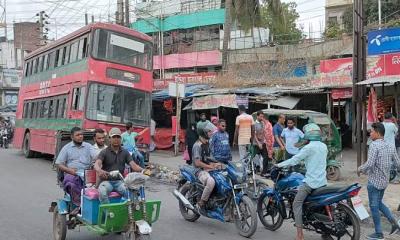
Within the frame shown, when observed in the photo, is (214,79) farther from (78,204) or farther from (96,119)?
(78,204)

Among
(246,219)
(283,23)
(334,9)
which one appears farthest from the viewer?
(334,9)

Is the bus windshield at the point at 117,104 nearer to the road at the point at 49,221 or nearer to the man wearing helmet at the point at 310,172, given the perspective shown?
the road at the point at 49,221

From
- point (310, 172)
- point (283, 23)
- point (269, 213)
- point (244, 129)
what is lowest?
point (269, 213)

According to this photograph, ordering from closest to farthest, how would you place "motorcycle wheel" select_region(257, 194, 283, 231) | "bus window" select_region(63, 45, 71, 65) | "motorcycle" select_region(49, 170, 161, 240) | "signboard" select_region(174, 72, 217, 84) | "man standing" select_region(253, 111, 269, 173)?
1. "motorcycle" select_region(49, 170, 161, 240)
2. "motorcycle wheel" select_region(257, 194, 283, 231)
3. "man standing" select_region(253, 111, 269, 173)
4. "bus window" select_region(63, 45, 71, 65)
5. "signboard" select_region(174, 72, 217, 84)

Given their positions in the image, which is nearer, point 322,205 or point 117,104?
point 322,205

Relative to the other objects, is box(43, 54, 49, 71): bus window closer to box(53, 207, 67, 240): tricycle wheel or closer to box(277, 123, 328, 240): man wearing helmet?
box(53, 207, 67, 240): tricycle wheel

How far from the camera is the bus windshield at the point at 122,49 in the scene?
1430 cm

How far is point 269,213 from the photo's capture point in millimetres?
7145

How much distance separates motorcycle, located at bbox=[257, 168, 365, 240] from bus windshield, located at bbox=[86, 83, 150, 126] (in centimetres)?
819

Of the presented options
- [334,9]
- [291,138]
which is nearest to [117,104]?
[291,138]

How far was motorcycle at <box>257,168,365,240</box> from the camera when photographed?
600cm

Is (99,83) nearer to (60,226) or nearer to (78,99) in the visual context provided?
(78,99)

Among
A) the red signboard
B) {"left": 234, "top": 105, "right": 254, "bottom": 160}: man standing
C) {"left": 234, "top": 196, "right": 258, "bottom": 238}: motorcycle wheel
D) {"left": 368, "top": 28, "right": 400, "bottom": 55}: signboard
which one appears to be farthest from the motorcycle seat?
the red signboard

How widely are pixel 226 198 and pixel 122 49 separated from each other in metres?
8.75
